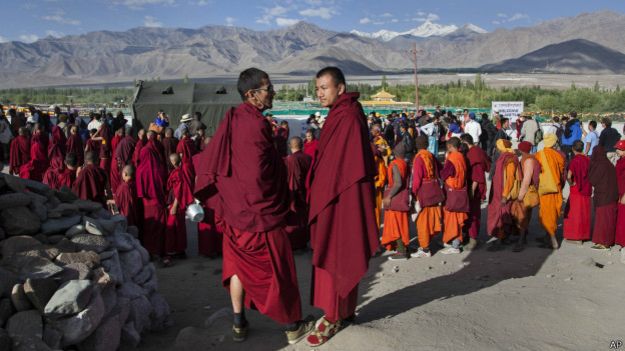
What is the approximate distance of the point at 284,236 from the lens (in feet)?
14.4

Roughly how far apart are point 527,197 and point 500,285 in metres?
2.57

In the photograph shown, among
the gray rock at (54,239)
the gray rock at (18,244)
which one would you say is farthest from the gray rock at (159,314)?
the gray rock at (18,244)

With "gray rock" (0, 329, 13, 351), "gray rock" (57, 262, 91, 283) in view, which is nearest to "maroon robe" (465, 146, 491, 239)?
"gray rock" (57, 262, 91, 283)

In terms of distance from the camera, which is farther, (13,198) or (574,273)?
(574,273)

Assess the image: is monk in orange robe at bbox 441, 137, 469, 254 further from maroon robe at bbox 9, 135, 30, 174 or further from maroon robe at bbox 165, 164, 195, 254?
maroon robe at bbox 9, 135, 30, 174

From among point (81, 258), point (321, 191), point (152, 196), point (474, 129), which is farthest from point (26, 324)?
point (474, 129)

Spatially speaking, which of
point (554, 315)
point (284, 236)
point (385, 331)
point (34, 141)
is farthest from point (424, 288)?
point (34, 141)

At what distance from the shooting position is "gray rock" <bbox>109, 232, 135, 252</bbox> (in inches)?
209

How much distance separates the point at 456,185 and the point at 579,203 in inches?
77.5

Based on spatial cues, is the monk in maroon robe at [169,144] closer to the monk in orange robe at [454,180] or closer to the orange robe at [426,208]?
the orange robe at [426,208]

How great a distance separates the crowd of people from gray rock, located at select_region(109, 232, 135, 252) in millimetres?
841

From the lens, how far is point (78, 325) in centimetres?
399

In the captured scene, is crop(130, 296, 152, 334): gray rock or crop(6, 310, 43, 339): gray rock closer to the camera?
crop(6, 310, 43, 339): gray rock

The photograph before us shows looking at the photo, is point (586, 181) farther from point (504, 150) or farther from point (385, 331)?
point (385, 331)
